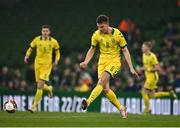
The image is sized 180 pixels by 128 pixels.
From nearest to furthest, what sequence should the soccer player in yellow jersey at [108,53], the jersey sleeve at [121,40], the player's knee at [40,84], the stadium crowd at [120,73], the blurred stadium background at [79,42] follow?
the soccer player in yellow jersey at [108,53], the jersey sleeve at [121,40], the player's knee at [40,84], the blurred stadium background at [79,42], the stadium crowd at [120,73]

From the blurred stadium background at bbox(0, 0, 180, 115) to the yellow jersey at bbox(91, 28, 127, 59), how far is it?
858cm

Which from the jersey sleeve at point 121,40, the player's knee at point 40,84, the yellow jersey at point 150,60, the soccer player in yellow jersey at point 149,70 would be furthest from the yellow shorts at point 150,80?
the jersey sleeve at point 121,40

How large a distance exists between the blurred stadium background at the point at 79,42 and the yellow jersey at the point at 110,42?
8.58 metres

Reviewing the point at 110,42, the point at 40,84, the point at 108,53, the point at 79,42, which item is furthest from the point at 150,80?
the point at 79,42

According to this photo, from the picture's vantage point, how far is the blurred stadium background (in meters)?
28.2

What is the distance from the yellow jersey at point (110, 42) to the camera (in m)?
18.8

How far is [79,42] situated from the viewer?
3425 cm

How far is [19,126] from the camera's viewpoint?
16281 millimetres

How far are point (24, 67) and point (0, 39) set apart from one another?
2719 mm

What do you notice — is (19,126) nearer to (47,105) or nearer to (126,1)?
(47,105)

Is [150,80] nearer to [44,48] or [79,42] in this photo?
[44,48]

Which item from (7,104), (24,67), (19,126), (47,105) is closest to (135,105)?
(47,105)

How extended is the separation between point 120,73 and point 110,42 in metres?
11.5

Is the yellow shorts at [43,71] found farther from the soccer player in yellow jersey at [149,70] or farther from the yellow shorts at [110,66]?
the yellow shorts at [110,66]
